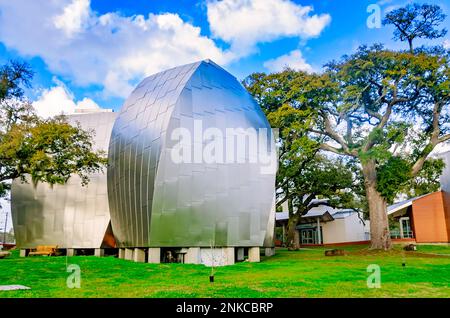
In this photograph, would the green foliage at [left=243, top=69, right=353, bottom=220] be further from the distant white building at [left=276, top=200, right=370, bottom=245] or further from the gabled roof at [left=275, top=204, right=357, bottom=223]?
the distant white building at [left=276, top=200, right=370, bottom=245]

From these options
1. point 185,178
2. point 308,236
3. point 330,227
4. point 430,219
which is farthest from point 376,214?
point 308,236

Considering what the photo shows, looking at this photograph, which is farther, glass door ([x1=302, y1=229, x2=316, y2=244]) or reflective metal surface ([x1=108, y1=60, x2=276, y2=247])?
glass door ([x1=302, y1=229, x2=316, y2=244])

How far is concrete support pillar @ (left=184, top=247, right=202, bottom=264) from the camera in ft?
64.4

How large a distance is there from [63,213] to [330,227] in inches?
1537

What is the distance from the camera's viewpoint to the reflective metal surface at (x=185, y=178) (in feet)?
63.1

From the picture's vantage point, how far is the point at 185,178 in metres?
19.4

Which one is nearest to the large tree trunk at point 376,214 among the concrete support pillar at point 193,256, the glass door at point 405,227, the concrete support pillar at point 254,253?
the concrete support pillar at point 254,253

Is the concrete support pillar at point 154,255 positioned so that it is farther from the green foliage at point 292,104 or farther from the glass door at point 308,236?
the glass door at point 308,236

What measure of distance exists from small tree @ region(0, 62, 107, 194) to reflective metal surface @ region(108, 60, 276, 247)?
2.53 meters

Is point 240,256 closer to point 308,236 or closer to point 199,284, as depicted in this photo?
point 199,284

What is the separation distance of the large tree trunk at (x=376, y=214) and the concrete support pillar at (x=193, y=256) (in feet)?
41.9

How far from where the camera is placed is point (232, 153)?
20.8m

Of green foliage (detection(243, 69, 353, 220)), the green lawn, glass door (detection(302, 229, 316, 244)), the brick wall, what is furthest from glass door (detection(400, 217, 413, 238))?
the green lawn
